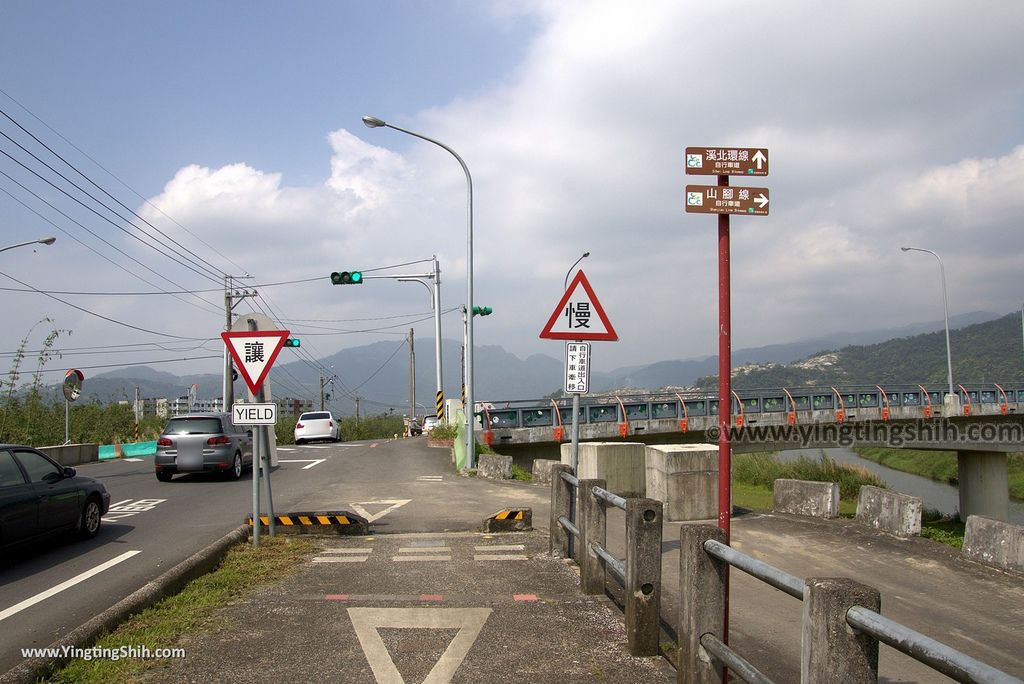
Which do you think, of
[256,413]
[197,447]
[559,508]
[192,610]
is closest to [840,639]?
[192,610]

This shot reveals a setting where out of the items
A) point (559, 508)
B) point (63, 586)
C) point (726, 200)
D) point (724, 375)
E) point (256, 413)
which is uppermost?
point (726, 200)

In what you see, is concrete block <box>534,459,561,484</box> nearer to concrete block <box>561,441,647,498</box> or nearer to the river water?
concrete block <box>561,441,647,498</box>

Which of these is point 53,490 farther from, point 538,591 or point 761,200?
point 761,200

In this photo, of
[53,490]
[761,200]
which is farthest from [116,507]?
[761,200]

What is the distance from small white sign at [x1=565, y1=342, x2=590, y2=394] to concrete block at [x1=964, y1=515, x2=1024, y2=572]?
4.85 m

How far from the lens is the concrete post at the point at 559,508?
26.1 feet

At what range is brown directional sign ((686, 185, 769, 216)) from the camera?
5242mm

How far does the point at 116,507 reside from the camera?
13539 mm

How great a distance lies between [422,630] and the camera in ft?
18.7

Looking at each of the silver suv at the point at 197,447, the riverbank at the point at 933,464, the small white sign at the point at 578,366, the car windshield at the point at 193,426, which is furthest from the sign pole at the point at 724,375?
the riverbank at the point at 933,464

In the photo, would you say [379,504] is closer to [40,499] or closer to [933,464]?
[40,499]

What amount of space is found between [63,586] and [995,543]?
1009cm

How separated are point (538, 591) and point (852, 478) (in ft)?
97.2

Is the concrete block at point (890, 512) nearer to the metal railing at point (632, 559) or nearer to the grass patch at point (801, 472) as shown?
the metal railing at point (632, 559)
